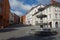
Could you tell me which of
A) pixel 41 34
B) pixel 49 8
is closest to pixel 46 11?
pixel 49 8

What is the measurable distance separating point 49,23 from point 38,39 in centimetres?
4647

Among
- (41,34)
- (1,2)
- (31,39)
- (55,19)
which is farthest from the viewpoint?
(55,19)

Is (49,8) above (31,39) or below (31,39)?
above

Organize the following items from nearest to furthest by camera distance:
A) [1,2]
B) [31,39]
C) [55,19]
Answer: [31,39], [1,2], [55,19]

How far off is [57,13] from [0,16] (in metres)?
24.1

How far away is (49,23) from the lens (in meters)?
65.8

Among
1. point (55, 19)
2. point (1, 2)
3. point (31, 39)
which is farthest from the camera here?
point (55, 19)

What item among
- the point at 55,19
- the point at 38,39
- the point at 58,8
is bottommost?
the point at 38,39

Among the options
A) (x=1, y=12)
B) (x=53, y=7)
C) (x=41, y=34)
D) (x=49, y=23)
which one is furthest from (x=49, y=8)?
(x=41, y=34)

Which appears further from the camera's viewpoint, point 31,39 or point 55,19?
point 55,19

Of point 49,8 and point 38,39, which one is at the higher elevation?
point 49,8

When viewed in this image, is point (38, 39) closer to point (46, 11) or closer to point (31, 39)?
point (31, 39)

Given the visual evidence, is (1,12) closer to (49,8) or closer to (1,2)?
(1,2)

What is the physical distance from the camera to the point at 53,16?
64.9 m
